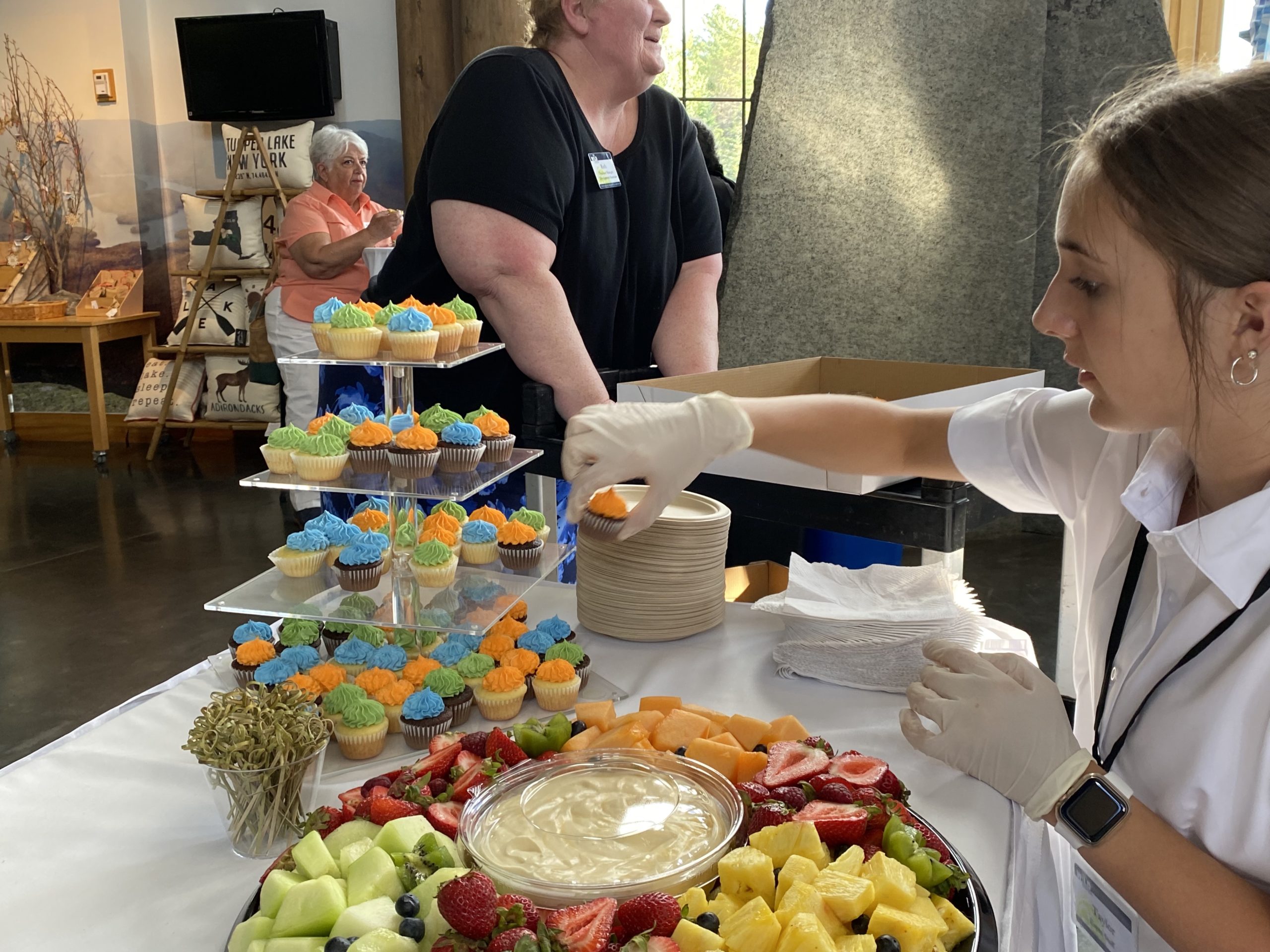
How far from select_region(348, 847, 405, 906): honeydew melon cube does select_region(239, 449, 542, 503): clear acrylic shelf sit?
1.88ft

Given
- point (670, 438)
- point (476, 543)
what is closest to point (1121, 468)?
point (670, 438)

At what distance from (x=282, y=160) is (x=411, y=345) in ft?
17.3

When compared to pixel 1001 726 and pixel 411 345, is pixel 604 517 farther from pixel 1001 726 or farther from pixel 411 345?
pixel 1001 726

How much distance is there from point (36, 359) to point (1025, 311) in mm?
6094

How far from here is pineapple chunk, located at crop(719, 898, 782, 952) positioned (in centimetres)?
83

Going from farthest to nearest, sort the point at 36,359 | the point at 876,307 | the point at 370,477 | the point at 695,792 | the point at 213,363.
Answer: the point at 36,359, the point at 213,363, the point at 876,307, the point at 370,477, the point at 695,792

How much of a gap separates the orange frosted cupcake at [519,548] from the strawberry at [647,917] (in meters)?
0.81

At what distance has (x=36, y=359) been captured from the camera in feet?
22.8

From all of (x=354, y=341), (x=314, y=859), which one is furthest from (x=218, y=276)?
(x=314, y=859)

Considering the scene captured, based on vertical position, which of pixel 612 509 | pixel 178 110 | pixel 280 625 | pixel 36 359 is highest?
pixel 178 110

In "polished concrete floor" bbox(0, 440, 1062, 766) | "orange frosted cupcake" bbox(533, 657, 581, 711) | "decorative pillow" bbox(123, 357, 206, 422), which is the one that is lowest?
"polished concrete floor" bbox(0, 440, 1062, 766)

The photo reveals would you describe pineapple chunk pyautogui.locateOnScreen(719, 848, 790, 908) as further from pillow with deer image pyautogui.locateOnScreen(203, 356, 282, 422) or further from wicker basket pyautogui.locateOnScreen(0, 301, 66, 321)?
wicker basket pyautogui.locateOnScreen(0, 301, 66, 321)

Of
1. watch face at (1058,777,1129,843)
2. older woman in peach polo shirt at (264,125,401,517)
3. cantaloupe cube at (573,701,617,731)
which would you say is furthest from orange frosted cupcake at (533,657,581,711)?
older woman in peach polo shirt at (264,125,401,517)

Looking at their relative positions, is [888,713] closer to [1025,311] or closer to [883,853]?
[883,853]
